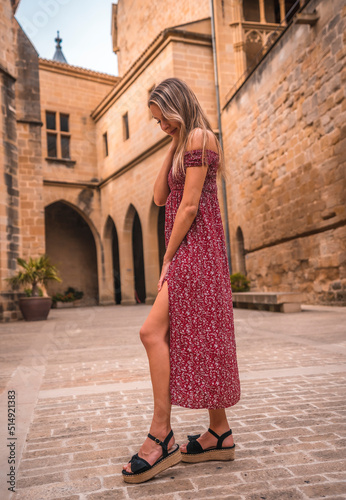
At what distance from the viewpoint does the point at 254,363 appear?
14.2ft

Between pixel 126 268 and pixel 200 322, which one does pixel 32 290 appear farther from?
pixel 200 322

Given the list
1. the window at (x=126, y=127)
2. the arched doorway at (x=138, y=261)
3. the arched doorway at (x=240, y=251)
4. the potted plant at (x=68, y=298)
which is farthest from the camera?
the arched doorway at (x=138, y=261)

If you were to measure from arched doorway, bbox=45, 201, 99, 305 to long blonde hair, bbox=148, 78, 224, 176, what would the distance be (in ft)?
74.0

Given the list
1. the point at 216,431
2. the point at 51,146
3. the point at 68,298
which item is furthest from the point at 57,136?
the point at 216,431

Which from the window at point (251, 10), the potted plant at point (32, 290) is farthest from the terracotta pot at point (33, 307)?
the window at point (251, 10)

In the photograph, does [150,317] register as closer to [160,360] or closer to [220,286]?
[160,360]

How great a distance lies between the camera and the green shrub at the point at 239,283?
13014mm

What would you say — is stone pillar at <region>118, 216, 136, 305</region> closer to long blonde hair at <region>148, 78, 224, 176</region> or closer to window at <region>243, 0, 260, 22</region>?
window at <region>243, 0, 260, 22</region>

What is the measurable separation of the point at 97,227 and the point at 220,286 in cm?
2089

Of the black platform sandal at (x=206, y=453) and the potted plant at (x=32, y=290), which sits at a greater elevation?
the potted plant at (x=32, y=290)

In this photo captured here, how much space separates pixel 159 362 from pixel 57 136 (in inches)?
847

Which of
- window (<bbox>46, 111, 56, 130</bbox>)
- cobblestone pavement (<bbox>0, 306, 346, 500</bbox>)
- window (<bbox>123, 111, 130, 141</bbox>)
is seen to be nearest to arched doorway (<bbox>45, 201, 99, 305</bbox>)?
window (<bbox>46, 111, 56, 130</bbox>)

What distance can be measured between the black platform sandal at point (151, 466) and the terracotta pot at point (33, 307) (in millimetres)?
9505

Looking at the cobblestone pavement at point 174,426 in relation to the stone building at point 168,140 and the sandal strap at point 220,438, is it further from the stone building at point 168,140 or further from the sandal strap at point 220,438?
the stone building at point 168,140
